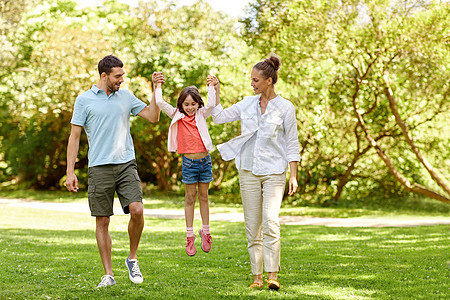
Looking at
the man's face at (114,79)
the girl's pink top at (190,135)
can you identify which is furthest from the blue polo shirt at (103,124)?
the girl's pink top at (190,135)

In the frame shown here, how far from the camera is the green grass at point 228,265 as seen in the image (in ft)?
17.9

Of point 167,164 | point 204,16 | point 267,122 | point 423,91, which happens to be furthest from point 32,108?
point 267,122

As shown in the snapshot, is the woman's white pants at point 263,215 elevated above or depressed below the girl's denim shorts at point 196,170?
below

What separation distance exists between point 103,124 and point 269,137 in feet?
5.17

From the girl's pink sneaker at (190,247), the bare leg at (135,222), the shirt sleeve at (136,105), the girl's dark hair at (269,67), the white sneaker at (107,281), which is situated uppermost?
the girl's dark hair at (269,67)

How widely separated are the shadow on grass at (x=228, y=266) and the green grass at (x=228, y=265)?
0.04ft

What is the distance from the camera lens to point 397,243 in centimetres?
994

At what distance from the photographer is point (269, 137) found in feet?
18.1

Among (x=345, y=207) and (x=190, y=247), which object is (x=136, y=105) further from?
(x=345, y=207)

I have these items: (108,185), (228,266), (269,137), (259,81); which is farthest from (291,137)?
(228,266)

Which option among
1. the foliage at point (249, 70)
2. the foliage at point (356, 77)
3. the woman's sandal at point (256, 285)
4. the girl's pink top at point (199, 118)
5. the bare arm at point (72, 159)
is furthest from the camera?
the foliage at point (249, 70)

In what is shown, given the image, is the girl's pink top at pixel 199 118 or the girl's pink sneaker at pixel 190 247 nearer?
the girl's pink top at pixel 199 118

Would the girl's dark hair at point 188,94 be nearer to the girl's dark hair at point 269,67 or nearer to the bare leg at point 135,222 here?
the girl's dark hair at point 269,67

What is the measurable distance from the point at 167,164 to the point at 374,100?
946 cm
